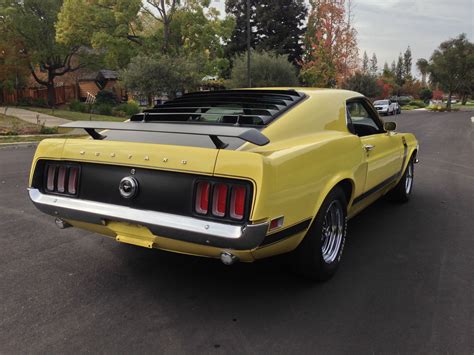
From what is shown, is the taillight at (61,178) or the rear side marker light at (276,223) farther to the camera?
the taillight at (61,178)

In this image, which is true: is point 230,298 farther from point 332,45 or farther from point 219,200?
point 332,45

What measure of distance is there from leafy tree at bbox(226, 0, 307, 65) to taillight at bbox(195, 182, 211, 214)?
42078 mm

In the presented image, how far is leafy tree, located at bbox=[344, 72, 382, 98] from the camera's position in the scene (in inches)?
1442

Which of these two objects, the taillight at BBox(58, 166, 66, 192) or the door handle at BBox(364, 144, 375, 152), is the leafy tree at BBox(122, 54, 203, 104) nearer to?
the door handle at BBox(364, 144, 375, 152)

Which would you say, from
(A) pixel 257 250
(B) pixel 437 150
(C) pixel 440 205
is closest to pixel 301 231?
(A) pixel 257 250

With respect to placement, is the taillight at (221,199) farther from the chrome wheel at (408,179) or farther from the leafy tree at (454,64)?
the leafy tree at (454,64)

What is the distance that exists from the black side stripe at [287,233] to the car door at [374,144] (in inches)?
52.1

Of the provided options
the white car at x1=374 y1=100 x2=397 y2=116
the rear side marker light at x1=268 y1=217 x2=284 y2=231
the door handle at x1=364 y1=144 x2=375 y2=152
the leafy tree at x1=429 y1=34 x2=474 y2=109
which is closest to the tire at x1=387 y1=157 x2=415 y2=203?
the door handle at x1=364 y1=144 x2=375 y2=152

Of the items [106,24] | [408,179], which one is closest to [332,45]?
[106,24]

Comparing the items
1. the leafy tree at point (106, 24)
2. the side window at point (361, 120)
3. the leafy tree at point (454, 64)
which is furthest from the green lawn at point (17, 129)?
the leafy tree at point (454, 64)

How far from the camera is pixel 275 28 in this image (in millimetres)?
43875

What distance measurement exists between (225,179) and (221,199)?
13 cm

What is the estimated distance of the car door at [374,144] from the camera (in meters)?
4.12

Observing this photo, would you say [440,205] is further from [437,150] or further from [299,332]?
[437,150]
